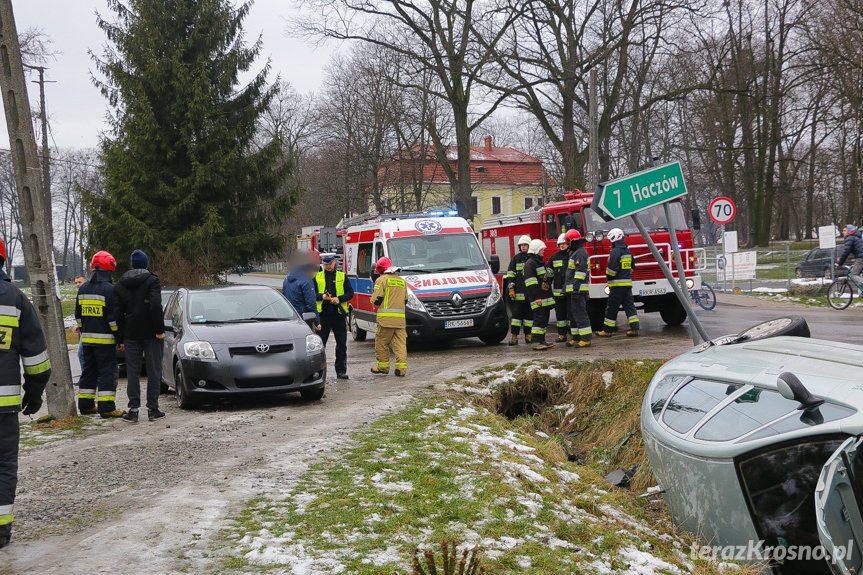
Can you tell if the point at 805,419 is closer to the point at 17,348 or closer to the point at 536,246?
the point at 17,348

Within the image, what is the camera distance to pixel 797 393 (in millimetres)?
4074

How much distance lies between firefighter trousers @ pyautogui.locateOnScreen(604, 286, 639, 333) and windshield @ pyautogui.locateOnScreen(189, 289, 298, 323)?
261 inches

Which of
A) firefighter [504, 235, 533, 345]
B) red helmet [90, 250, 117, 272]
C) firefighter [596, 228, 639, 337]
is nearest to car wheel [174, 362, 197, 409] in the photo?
red helmet [90, 250, 117, 272]

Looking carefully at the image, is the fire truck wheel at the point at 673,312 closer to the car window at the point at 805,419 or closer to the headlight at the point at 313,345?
the headlight at the point at 313,345

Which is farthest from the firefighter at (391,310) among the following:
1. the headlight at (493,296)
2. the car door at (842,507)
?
the car door at (842,507)

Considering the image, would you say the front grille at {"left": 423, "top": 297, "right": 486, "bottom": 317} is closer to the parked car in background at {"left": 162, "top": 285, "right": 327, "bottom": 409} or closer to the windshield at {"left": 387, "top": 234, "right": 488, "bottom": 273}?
the windshield at {"left": 387, "top": 234, "right": 488, "bottom": 273}

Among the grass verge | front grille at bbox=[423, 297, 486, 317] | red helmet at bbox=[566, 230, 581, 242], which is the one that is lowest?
the grass verge

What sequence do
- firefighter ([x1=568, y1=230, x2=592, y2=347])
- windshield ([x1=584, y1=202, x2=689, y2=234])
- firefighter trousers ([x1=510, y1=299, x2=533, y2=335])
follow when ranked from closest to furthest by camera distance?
firefighter ([x1=568, y1=230, x2=592, y2=347]) < firefighter trousers ([x1=510, y1=299, x2=533, y2=335]) < windshield ([x1=584, y1=202, x2=689, y2=234])

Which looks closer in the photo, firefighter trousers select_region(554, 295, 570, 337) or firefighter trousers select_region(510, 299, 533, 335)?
firefighter trousers select_region(554, 295, 570, 337)

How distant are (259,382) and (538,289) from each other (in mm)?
6355

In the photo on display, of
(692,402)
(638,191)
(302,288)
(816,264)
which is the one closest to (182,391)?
(302,288)

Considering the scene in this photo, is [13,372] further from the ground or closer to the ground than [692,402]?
further from the ground

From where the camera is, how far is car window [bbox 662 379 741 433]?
16.6 feet

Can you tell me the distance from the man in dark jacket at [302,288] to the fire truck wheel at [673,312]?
26.8 ft
